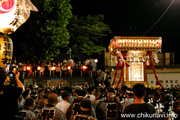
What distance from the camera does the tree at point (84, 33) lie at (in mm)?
25469

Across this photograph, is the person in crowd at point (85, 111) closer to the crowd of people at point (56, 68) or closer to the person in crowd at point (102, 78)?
the person in crowd at point (102, 78)

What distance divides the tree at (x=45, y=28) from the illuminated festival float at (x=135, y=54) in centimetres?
587

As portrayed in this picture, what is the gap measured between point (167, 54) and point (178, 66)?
9.71 feet

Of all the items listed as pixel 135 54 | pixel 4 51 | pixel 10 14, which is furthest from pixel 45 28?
pixel 4 51

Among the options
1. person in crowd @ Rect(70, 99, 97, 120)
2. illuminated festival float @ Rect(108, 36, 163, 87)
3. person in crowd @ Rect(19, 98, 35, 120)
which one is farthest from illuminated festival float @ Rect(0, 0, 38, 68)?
illuminated festival float @ Rect(108, 36, 163, 87)

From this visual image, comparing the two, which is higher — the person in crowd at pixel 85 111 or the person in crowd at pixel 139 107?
the person in crowd at pixel 139 107

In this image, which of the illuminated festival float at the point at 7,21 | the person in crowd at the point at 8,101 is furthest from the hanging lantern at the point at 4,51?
the person in crowd at the point at 8,101

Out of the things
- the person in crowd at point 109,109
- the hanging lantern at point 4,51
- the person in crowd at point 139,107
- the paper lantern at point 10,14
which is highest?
the paper lantern at point 10,14

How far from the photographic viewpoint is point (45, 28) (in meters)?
19.8

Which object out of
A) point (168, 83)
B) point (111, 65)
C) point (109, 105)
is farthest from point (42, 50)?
point (168, 83)

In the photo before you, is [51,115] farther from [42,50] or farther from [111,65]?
[111,65]

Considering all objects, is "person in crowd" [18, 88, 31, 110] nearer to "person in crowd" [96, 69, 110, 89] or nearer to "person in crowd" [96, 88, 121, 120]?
"person in crowd" [96, 88, 121, 120]

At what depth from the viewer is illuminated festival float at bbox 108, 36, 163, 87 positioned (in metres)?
16.9

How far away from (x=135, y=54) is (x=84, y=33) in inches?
346
